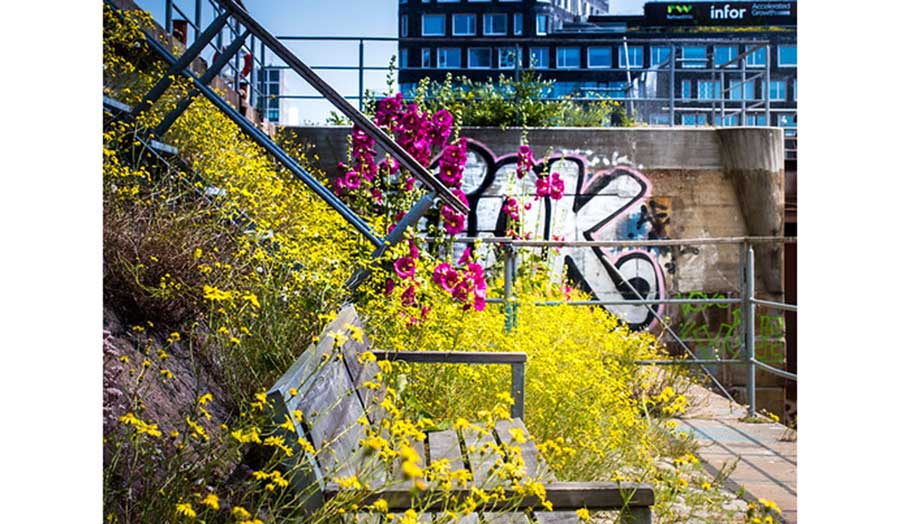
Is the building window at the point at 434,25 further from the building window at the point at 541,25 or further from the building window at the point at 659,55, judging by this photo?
the building window at the point at 659,55

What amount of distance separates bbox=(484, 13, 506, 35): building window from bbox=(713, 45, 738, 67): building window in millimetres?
2147

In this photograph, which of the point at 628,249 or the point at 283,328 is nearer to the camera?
the point at 283,328

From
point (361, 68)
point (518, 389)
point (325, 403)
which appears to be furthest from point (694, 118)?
point (325, 403)

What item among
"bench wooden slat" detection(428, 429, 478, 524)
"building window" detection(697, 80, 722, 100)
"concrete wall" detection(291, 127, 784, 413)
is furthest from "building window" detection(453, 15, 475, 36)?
"bench wooden slat" detection(428, 429, 478, 524)

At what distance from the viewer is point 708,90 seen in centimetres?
890

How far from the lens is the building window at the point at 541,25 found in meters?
10.2

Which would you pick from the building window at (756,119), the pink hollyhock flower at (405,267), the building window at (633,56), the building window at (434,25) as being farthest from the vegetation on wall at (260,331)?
the building window at (633,56)

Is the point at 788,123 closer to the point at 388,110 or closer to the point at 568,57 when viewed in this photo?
the point at 568,57

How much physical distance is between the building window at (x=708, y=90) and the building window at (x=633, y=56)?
0.61 metres

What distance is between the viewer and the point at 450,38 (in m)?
8.62
